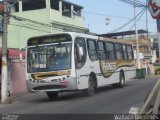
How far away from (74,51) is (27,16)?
1455 inches

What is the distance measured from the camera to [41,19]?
175 feet

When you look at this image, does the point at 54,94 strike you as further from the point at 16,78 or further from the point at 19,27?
the point at 19,27

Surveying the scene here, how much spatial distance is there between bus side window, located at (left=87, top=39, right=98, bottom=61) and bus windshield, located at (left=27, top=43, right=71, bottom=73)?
216 cm

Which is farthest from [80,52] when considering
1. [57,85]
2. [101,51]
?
[101,51]

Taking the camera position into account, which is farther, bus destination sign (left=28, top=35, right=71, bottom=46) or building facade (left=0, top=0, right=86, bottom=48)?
building facade (left=0, top=0, right=86, bottom=48)

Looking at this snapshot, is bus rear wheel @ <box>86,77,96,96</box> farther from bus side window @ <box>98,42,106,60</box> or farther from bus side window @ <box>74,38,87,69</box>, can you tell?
bus side window @ <box>98,42,106,60</box>

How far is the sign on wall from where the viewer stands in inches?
Result: 214

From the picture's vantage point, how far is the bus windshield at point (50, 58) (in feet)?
62.7

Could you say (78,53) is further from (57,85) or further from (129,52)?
(129,52)

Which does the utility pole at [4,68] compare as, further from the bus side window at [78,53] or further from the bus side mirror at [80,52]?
the bus side mirror at [80,52]

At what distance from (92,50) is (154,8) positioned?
15993 mm

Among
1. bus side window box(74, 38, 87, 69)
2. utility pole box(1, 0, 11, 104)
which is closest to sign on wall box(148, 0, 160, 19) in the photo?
bus side window box(74, 38, 87, 69)

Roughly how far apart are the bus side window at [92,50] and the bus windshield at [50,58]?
2162 mm

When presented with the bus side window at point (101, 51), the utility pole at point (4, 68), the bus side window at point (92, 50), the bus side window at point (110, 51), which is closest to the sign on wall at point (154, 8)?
the bus side window at point (92, 50)
